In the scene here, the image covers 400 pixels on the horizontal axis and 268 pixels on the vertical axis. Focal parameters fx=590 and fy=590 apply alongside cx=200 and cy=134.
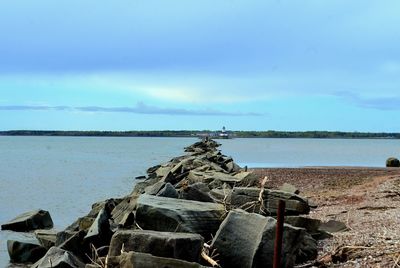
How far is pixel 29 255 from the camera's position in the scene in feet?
36.4

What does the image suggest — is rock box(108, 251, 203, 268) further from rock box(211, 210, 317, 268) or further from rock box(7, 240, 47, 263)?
rock box(7, 240, 47, 263)

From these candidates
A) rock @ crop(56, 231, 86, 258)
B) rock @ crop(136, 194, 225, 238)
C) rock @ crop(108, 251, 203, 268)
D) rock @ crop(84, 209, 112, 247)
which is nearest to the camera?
rock @ crop(108, 251, 203, 268)

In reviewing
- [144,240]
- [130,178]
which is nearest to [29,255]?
[144,240]

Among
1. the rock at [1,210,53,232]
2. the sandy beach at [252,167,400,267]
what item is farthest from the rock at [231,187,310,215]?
the rock at [1,210,53,232]

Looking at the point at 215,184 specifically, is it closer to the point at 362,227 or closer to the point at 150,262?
the point at 362,227

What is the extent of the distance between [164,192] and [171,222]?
2.29m

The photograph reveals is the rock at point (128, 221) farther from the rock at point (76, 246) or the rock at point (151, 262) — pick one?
the rock at point (151, 262)

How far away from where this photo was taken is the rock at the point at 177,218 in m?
8.19

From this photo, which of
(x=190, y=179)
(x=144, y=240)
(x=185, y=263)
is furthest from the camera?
(x=190, y=179)

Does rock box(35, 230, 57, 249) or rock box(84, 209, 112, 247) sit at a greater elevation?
rock box(84, 209, 112, 247)

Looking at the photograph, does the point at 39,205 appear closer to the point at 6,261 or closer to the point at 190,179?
the point at 190,179

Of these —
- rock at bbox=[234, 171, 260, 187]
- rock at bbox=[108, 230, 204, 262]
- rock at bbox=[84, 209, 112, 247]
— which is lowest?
rock at bbox=[84, 209, 112, 247]

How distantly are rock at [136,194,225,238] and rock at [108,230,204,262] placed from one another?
36.8 inches

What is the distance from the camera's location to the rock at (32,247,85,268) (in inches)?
323
